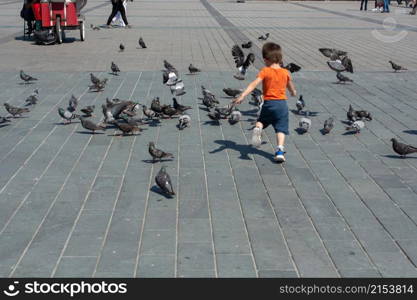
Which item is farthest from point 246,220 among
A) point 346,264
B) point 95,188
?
point 95,188

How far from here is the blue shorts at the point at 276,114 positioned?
7969 mm

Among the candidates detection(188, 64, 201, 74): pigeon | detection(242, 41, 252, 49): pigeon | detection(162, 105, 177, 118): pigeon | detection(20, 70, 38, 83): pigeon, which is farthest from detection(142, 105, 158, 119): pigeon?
detection(242, 41, 252, 49): pigeon

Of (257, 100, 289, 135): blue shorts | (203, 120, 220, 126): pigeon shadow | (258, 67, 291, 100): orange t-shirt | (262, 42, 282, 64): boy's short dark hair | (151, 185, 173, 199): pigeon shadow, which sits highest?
(262, 42, 282, 64): boy's short dark hair

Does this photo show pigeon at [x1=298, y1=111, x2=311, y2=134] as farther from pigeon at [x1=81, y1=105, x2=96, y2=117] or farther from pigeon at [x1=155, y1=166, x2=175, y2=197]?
pigeon at [x1=81, y1=105, x2=96, y2=117]

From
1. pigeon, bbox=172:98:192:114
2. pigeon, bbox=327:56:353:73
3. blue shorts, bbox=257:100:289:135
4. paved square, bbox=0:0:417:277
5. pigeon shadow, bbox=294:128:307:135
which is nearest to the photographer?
paved square, bbox=0:0:417:277

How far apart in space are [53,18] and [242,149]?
1311 cm

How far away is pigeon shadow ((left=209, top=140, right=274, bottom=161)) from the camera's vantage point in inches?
327

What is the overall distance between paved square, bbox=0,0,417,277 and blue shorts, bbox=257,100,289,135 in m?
0.50

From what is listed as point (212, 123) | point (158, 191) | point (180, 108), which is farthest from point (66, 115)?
point (158, 191)

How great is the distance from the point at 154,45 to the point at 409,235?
1493cm

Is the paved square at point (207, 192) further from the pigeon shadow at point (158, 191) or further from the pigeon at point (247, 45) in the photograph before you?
the pigeon at point (247, 45)

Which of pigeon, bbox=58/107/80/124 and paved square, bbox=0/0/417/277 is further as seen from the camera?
pigeon, bbox=58/107/80/124

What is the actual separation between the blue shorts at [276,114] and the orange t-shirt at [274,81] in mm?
80

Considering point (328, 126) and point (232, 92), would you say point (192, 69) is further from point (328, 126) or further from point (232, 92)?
point (328, 126)
